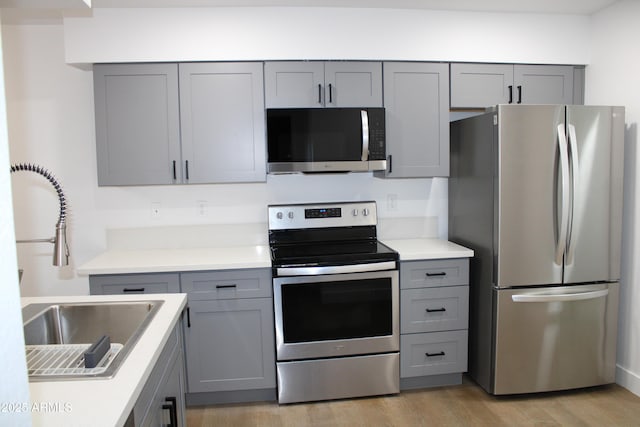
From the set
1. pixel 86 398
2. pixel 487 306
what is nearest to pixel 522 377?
pixel 487 306

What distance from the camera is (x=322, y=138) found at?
271cm

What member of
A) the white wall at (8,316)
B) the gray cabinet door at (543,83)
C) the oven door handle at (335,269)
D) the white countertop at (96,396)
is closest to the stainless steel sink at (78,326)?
A: the white countertop at (96,396)

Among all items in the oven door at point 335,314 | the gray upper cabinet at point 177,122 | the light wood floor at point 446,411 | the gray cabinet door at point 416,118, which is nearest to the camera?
the light wood floor at point 446,411

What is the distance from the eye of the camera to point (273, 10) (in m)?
2.67

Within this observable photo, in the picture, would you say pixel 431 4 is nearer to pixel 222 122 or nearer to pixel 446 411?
pixel 222 122

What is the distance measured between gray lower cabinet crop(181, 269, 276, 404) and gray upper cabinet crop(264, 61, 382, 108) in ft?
3.53

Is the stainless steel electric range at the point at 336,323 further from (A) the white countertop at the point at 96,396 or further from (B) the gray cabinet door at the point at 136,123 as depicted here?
(A) the white countertop at the point at 96,396

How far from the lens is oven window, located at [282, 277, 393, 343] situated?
8.44ft

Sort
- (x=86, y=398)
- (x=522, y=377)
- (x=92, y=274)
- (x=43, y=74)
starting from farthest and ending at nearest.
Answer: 1. (x=43, y=74)
2. (x=522, y=377)
3. (x=92, y=274)
4. (x=86, y=398)

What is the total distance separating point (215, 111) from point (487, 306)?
2032mm

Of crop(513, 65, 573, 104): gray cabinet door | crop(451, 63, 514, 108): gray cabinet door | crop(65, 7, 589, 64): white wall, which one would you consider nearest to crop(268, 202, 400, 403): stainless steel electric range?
crop(451, 63, 514, 108): gray cabinet door

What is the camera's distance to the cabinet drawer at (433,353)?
107 inches

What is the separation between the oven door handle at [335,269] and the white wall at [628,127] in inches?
58.9

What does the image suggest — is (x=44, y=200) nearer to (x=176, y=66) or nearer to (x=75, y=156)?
(x=75, y=156)
